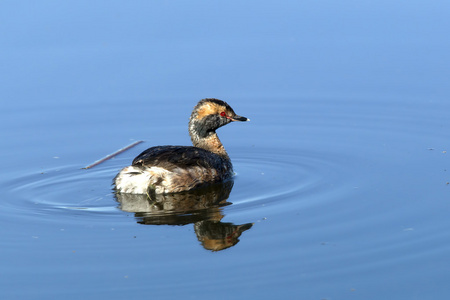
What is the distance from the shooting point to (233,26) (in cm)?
1589

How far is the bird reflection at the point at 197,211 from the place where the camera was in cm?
838

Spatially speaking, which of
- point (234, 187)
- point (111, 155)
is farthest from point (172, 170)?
point (111, 155)

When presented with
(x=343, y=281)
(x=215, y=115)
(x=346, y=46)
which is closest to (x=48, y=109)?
(x=215, y=115)

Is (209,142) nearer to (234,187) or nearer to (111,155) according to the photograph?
(111,155)

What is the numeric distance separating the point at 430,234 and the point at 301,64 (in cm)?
660

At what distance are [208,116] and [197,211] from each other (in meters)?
2.31

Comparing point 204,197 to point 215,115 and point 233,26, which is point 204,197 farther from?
point 233,26

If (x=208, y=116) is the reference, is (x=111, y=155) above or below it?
below

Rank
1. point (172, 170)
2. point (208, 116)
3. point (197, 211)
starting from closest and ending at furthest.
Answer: point (197, 211) < point (172, 170) < point (208, 116)

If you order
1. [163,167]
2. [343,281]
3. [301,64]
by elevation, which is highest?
[301,64]

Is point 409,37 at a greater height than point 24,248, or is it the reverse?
point 409,37

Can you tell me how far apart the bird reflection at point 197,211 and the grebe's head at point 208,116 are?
1053 millimetres

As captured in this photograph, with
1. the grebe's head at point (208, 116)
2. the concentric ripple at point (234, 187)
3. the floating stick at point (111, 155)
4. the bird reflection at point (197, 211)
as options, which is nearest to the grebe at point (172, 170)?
the bird reflection at point (197, 211)

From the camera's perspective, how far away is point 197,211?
929 cm
